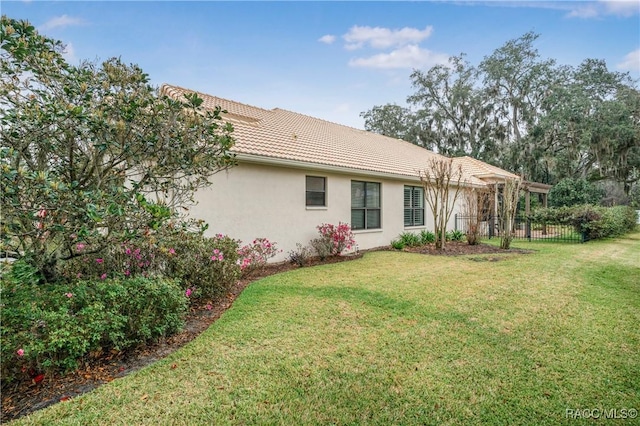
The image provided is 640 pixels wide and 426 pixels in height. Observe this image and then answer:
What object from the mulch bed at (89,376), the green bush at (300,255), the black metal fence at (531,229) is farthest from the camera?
the black metal fence at (531,229)

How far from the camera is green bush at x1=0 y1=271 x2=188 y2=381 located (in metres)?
2.98

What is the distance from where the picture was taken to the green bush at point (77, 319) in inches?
117

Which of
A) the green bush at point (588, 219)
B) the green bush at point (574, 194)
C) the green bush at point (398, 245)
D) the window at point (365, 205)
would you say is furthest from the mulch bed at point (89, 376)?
the green bush at point (574, 194)

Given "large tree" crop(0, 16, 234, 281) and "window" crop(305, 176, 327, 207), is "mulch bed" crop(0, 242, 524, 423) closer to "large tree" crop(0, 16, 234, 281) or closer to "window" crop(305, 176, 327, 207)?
Result: "large tree" crop(0, 16, 234, 281)

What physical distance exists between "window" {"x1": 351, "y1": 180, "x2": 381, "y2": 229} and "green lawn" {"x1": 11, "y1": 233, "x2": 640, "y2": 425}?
522cm

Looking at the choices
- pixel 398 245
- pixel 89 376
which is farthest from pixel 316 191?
pixel 89 376

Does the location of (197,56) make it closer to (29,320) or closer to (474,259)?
(29,320)

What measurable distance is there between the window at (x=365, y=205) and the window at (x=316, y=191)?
1.33 metres

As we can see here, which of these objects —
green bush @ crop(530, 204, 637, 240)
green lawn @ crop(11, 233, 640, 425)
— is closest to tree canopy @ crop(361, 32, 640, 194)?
green bush @ crop(530, 204, 637, 240)

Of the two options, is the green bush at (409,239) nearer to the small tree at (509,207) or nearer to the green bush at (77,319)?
the small tree at (509,207)

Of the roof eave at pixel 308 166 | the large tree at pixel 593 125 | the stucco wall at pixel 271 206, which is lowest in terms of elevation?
the stucco wall at pixel 271 206

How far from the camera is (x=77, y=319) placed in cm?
327

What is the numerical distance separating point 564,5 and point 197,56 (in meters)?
11.4

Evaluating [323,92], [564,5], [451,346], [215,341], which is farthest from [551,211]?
[215,341]
